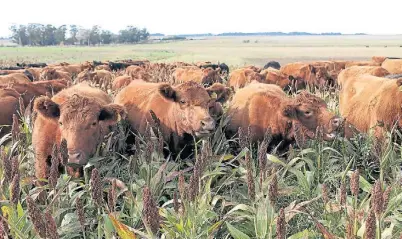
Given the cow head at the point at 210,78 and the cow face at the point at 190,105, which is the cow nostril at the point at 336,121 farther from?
the cow head at the point at 210,78

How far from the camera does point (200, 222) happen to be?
3146 mm

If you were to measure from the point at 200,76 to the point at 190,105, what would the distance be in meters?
10.4

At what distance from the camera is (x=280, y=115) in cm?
607

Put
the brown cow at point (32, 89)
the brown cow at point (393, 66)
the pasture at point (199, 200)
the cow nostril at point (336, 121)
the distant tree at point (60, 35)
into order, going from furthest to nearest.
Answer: the distant tree at point (60, 35)
the brown cow at point (393, 66)
the brown cow at point (32, 89)
the cow nostril at point (336, 121)
the pasture at point (199, 200)

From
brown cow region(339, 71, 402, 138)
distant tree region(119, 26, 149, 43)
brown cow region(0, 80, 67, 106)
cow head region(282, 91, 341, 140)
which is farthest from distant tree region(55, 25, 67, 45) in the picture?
cow head region(282, 91, 341, 140)

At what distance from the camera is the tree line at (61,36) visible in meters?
132

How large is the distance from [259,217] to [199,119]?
2.49 metres

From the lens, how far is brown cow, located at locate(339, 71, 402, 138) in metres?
6.23

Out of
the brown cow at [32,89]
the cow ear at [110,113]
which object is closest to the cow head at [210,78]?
the brown cow at [32,89]

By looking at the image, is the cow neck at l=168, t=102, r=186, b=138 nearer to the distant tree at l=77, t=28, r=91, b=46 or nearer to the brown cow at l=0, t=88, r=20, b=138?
the brown cow at l=0, t=88, r=20, b=138

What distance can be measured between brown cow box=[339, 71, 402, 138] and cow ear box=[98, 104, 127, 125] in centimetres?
313

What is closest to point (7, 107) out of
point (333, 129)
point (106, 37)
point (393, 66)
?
point (333, 129)

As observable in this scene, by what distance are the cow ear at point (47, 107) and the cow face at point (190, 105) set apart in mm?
1612

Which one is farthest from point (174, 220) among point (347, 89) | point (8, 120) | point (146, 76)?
point (146, 76)
